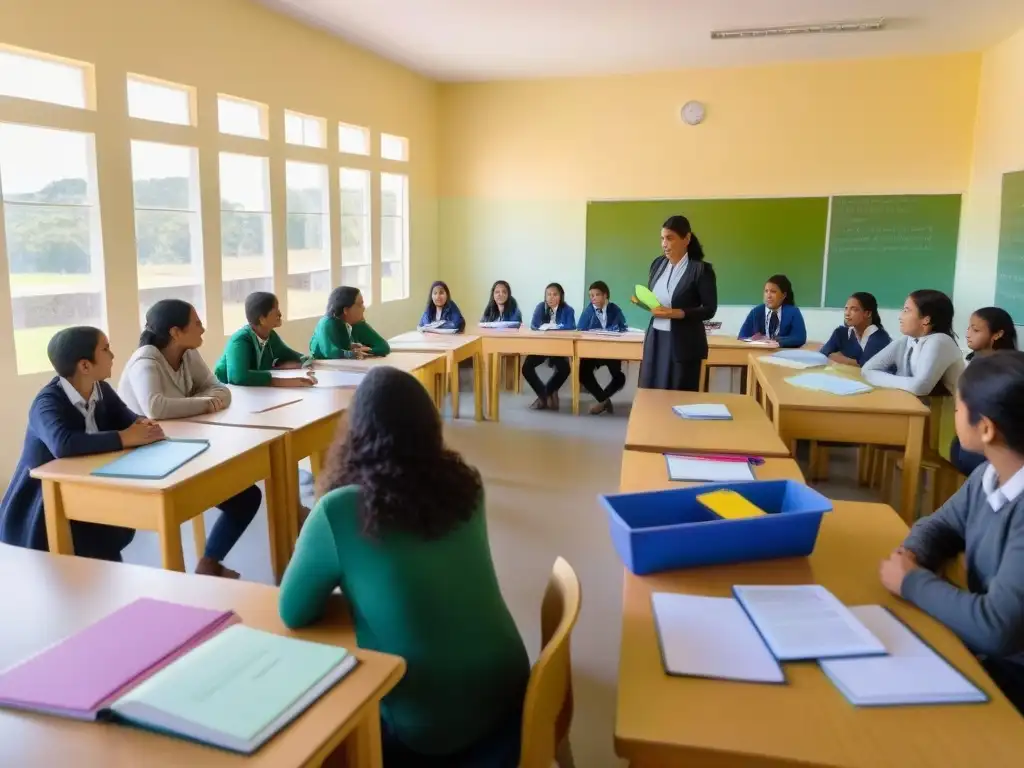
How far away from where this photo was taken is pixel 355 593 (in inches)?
52.4

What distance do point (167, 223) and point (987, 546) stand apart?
495 cm

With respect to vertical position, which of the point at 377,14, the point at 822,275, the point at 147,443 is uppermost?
the point at 377,14

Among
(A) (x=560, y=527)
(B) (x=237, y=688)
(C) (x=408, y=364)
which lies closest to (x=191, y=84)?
(C) (x=408, y=364)

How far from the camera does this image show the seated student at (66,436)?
7.88 ft

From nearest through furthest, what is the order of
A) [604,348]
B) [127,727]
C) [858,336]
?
[127,727] → [858,336] → [604,348]

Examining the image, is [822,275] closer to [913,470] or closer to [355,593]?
[913,470]

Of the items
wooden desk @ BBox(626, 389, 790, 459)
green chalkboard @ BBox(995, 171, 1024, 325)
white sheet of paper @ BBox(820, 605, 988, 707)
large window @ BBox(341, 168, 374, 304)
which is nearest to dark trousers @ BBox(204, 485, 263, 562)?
wooden desk @ BBox(626, 389, 790, 459)

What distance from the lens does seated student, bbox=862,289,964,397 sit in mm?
3496

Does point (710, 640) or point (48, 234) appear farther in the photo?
point (48, 234)

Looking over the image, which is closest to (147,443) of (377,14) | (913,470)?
(913,470)

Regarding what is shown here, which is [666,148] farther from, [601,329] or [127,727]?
[127,727]

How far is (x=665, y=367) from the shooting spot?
411 cm

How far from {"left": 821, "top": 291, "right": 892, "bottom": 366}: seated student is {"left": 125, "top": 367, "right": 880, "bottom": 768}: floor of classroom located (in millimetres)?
719

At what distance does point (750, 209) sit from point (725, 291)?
2.77 feet
